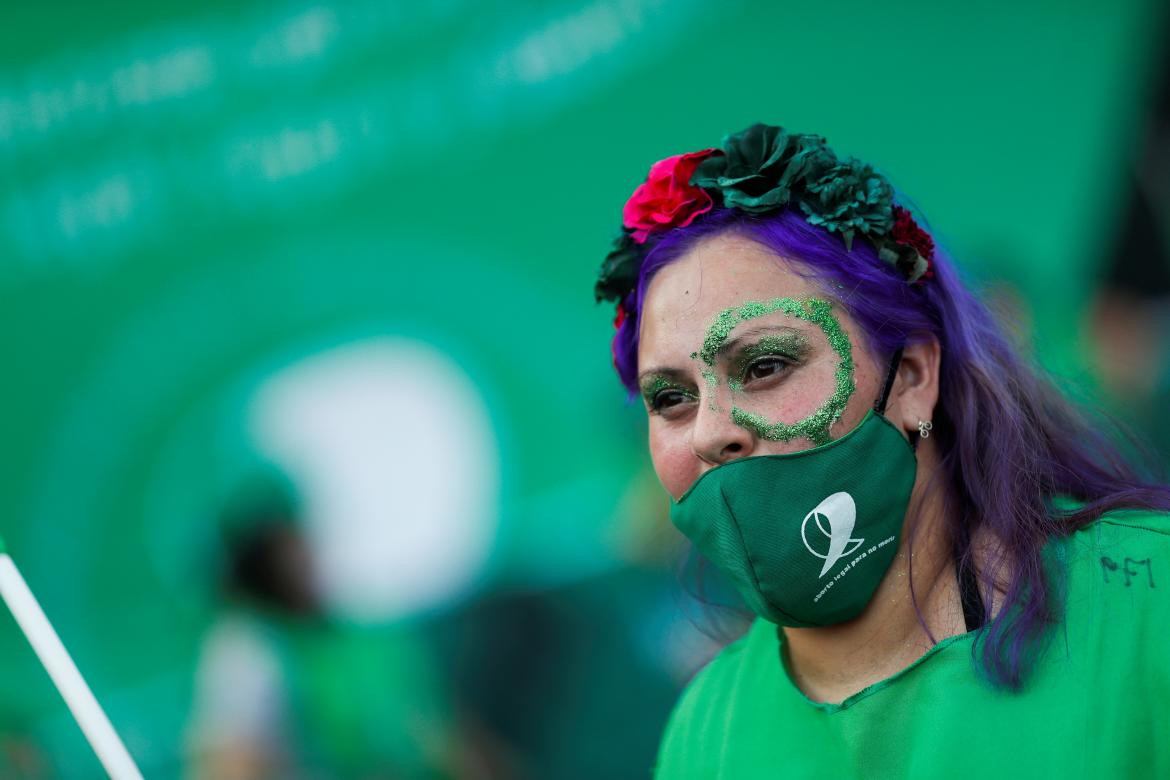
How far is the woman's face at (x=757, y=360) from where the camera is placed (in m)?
2.06

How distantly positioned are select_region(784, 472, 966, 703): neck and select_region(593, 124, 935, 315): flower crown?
47 centimetres

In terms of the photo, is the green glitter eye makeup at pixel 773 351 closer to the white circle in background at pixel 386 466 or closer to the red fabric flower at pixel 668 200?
the red fabric flower at pixel 668 200

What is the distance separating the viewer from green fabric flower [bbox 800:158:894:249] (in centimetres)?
215

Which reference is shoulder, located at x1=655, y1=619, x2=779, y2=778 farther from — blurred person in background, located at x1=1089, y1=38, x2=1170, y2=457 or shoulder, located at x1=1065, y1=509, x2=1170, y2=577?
blurred person in background, located at x1=1089, y1=38, x2=1170, y2=457

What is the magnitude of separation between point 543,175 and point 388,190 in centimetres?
63

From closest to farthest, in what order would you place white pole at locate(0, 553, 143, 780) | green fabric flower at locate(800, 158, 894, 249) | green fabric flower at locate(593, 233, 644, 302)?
white pole at locate(0, 553, 143, 780) → green fabric flower at locate(800, 158, 894, 249) → green fabric flower at locate(593, 233, 644, 302)

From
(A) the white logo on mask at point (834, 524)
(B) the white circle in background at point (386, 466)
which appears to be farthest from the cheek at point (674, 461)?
(B) the white circle in background at point (386, 466)

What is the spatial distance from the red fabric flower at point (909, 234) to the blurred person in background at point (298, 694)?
2.85 m

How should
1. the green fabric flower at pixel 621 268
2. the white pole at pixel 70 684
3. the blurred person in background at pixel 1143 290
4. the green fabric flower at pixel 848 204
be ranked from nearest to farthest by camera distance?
the white pole at pixel 70 684, the green fabric flower at pixel 848 204, the green fabric flower at pixel 621 268, the blurred person in background at pixel 1143 290

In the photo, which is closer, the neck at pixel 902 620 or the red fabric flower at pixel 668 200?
the neck at pixel 902 620

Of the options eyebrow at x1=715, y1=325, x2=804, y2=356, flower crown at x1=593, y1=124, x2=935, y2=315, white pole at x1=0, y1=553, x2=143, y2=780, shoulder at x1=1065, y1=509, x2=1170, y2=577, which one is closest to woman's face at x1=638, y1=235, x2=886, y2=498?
eyebrow at x1=715, y1=325, x2=804, y2=356

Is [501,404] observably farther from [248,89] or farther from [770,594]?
[770,594]

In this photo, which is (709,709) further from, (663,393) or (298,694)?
(298,694)

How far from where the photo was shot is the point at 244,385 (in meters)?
4.58
